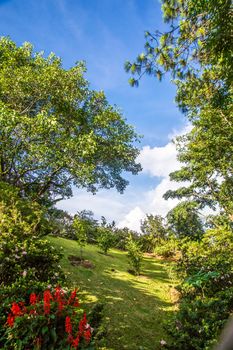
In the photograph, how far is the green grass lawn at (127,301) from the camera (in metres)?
6.82

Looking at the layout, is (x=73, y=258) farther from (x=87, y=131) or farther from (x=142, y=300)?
(x=87, y=131)

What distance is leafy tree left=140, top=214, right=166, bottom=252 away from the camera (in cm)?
2962

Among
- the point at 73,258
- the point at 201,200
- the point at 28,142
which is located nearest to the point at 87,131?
the point at 28,142

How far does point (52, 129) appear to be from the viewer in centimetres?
1111

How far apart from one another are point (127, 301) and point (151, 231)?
23.2 meters

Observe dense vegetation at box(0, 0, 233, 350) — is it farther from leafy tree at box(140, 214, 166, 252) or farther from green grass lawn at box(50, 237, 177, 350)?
leafy tree at box(140, 214, 166, 252)

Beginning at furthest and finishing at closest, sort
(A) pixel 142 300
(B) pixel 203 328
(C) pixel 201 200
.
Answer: (C) pixel 201 200 < (A) pixel 142 300 < (B) pixel 203 328

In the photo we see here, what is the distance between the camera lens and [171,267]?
10602 mm

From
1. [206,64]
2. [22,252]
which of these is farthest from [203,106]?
[22,252]

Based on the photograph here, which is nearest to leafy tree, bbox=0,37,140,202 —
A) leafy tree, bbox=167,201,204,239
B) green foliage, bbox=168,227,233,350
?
green foliage, bbox=168,227,233,350

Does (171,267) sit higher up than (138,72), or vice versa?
(138,72)

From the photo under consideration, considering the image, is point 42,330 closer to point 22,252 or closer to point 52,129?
point 22,252

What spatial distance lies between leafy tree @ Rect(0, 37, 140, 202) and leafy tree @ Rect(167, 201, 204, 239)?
24.9ft

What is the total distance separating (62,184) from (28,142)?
405cm
